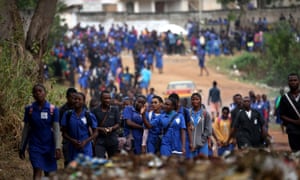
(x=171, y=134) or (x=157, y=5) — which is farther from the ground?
(x=157, y=5)

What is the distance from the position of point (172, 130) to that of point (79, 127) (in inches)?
65.9

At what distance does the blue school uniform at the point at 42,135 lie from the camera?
10.4m

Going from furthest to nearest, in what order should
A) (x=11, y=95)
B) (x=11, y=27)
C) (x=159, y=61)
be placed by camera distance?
(x=159, y=61), (x=11, y=27), (x=11, y=95)

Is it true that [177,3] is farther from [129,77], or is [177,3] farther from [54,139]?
[54,139]

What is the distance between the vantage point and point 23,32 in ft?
51.3

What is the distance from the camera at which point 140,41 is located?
45.5 meters

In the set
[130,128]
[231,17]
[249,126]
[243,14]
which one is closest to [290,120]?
[249,126]

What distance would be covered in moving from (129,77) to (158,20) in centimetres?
1845

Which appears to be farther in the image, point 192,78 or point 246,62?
point 246,62

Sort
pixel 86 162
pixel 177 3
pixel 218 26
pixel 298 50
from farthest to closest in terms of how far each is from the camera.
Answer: pixel 177 3 < pixel 218 26 < pixel 298 50 < pixel 86 162

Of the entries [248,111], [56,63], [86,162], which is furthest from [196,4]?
[86,162]

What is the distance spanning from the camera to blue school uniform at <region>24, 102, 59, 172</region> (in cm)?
1038

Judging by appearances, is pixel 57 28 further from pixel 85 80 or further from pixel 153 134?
pixel 153 134

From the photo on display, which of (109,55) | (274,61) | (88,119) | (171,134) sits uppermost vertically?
(88,119)
